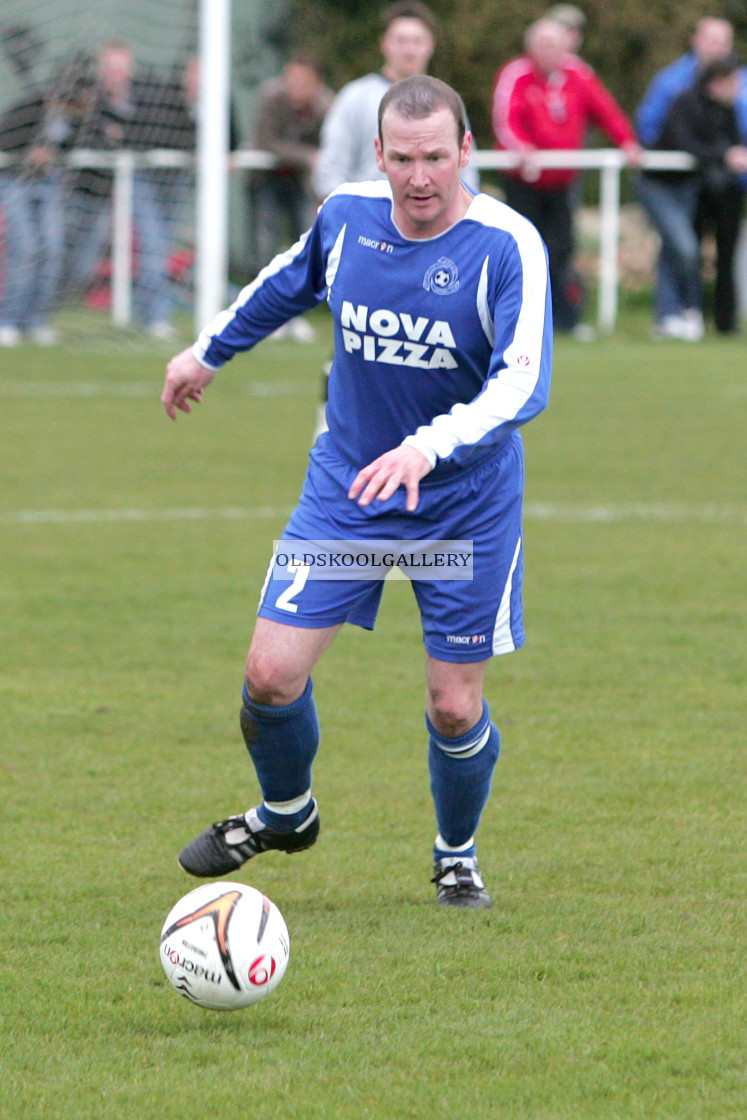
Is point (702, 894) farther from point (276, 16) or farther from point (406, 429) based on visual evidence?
point (276, 16)

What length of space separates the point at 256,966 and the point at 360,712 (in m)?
2.32

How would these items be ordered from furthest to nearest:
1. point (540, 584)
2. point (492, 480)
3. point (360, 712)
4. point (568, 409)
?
point (568, 409) → point (540, 584) → point (360, 712) → point (492, 480)

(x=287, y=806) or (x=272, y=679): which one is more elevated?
(x=272, y=679)

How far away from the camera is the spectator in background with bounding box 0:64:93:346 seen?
1622 centimetres

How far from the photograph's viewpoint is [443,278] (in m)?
4.01

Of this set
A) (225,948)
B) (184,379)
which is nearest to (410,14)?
(184,379)

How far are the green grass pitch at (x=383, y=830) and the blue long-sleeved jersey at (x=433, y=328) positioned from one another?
1.07 metres

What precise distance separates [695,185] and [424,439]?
1486 centimetres

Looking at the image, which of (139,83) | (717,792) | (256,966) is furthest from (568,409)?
(256,966)

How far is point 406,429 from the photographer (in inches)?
165

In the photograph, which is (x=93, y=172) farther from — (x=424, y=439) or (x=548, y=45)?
(x=424, y=439)

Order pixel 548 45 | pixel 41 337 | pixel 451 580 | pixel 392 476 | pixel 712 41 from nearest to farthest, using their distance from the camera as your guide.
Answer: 1. pixel 392 476
2. pixel 451 580
3. pixel 548 45
4. pixel 712 41
5. pixel 41 337

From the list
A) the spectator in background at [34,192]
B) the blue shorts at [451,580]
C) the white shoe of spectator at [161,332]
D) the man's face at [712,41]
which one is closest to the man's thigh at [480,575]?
the blue shorts at [451,580]

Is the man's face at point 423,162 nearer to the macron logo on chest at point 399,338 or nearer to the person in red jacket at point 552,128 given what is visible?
the macron logo on chest at point 399,338
